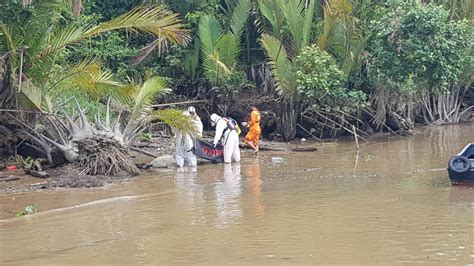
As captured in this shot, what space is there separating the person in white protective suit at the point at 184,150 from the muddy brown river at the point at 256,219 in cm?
113

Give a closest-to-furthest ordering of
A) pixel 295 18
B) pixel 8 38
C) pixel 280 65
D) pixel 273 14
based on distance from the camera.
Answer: pixel 8 38, pixel 280 65, pixel 295 18, pixel 273 14

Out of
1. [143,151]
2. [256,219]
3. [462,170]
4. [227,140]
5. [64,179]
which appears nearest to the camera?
[256,219]

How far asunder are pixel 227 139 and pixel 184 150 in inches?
38.5

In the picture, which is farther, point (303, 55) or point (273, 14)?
point (273, 14)

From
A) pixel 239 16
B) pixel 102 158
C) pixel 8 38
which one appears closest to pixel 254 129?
pixel 102 158

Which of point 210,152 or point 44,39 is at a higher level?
point 44,39

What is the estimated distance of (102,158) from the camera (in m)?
13.4

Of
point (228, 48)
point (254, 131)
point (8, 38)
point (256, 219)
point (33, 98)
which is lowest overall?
point (256, 219)

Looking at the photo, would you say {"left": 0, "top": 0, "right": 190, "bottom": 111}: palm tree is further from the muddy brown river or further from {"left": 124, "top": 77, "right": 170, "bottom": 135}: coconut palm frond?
the muddy brown river

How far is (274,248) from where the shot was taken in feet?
23.6

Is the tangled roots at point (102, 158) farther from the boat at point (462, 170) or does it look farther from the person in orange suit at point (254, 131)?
the boat at point (462, 170)

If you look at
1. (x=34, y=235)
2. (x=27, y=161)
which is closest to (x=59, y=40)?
(x=27, y=161)

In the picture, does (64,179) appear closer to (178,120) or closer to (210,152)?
(178,120)

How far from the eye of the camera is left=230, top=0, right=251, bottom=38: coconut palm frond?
21.7 metres
